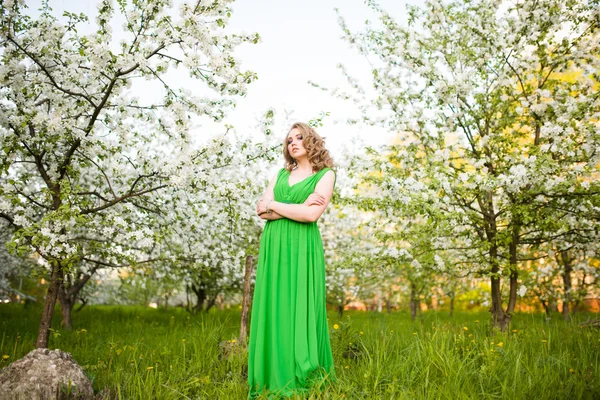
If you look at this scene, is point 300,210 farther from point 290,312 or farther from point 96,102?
point 96,102

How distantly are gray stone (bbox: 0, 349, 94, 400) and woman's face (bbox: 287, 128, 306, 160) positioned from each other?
2.20 m

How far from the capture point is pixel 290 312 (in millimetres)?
3193

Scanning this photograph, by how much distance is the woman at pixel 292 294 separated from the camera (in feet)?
10.3

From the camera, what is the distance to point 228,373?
379cm

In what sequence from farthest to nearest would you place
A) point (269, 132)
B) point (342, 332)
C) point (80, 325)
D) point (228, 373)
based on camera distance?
1. point (80, 325)
2. point (269, 132)
3. point (342, 332)
4. point (228, 373)

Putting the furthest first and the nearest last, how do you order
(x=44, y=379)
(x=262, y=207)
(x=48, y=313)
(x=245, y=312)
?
(x=245, y=312)
(x=48, y=313)
(x=262, y=207)
(x=44, y=379)

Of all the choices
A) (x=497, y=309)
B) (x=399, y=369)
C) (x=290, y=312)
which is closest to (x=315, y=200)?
(x=290, y=312)

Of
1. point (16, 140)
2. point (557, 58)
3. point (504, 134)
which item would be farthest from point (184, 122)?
point (557, 58)

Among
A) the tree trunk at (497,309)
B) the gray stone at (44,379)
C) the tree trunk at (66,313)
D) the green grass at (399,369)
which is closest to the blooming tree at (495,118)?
the tree trunk at (497,309)

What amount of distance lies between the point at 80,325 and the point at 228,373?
5.17m

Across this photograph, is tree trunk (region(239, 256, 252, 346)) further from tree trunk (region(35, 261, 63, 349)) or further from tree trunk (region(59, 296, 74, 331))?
tree trunk (region(59, 296, 74, 331))

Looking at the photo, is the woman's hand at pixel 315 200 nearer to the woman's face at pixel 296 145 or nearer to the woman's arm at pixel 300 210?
the woman's arm at pixel 300 210

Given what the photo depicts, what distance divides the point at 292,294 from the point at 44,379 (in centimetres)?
176

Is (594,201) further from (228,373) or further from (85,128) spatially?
(85,128)
